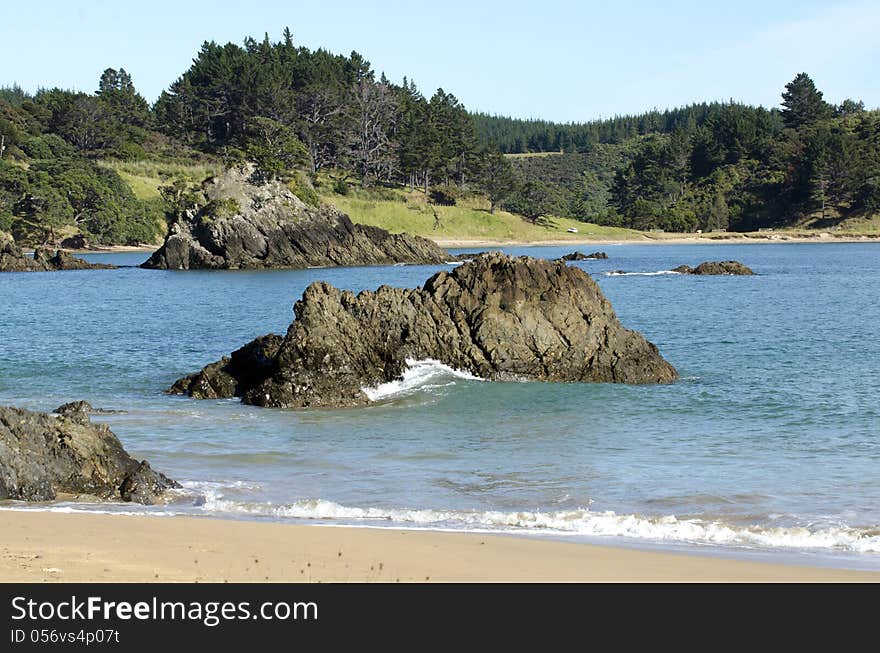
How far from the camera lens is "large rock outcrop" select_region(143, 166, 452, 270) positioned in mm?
82938

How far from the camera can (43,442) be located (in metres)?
15.1

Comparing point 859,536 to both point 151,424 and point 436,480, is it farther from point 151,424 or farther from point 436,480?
point 151,424

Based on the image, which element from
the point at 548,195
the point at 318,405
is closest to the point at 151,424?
the point at 318,405

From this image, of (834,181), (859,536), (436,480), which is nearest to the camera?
(859,536)

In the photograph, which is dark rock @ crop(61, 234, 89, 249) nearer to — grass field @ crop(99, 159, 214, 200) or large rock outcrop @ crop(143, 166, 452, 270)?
grass field @ crop(99, 159, 214, 200)

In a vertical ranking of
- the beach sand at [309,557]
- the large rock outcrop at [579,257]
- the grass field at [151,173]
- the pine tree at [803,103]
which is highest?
the pine tree at [803,103]

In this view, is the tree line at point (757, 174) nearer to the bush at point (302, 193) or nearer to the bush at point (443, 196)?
the bush at point (443, 196)

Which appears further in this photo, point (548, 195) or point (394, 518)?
point (548, 195)

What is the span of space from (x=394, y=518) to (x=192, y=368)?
16.9 m

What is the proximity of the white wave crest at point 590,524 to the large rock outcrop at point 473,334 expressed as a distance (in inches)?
391

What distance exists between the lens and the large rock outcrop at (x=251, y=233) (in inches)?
3265

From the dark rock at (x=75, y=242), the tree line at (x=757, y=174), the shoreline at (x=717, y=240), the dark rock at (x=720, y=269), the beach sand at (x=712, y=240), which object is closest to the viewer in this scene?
the dark rock at (x=720, y=269)

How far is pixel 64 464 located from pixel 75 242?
9798cm

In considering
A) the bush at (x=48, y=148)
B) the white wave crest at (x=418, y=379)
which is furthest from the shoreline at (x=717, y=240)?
the white wave crest at (x=418, y=379)
